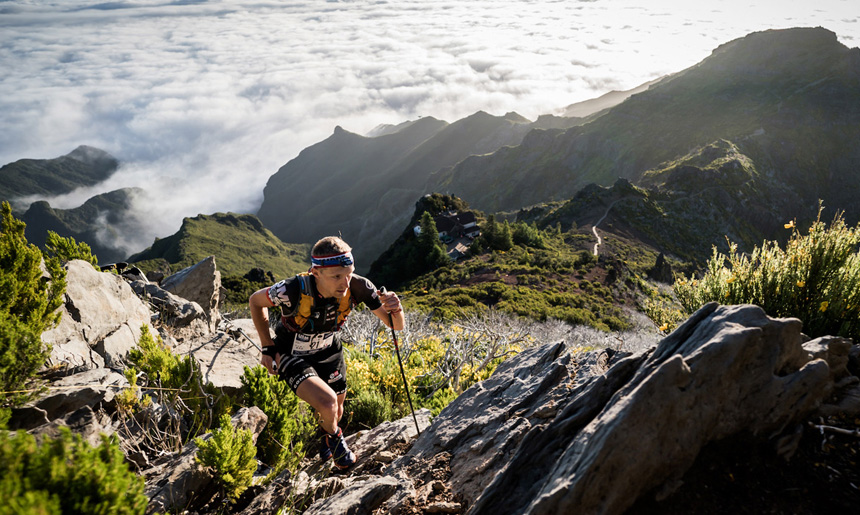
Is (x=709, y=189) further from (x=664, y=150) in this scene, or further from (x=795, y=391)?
(x=795, y=391)

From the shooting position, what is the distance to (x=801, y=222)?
2977 inches

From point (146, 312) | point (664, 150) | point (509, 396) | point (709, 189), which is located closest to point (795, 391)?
point (509, 396)

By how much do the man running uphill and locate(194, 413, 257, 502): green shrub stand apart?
2.23 feet

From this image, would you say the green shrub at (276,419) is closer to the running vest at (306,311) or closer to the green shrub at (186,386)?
the green shrub at (186,386)

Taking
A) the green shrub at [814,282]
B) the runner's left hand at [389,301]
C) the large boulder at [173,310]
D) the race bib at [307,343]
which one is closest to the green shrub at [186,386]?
the race bib at [307,343]

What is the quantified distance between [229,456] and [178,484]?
1.77 feet

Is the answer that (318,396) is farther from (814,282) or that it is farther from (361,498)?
(814,282)

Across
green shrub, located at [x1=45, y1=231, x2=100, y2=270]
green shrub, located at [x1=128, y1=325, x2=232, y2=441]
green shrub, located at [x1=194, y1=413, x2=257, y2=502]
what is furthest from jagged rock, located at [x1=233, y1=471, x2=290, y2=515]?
green shrub, located at [x1=45, y1=231, x2=100, y2=270]

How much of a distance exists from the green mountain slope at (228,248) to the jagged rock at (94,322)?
305 feet

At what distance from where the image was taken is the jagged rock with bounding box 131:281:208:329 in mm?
8633

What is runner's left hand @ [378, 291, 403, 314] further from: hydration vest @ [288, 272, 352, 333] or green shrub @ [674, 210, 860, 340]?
green shrub @ [674, 210, 860, 340]

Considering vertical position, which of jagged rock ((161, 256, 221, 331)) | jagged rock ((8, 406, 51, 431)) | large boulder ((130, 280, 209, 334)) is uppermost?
jagged rock ((8, 406, 51, 431))

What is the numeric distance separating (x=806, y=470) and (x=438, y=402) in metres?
4.15

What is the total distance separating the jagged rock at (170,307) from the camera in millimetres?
8633
